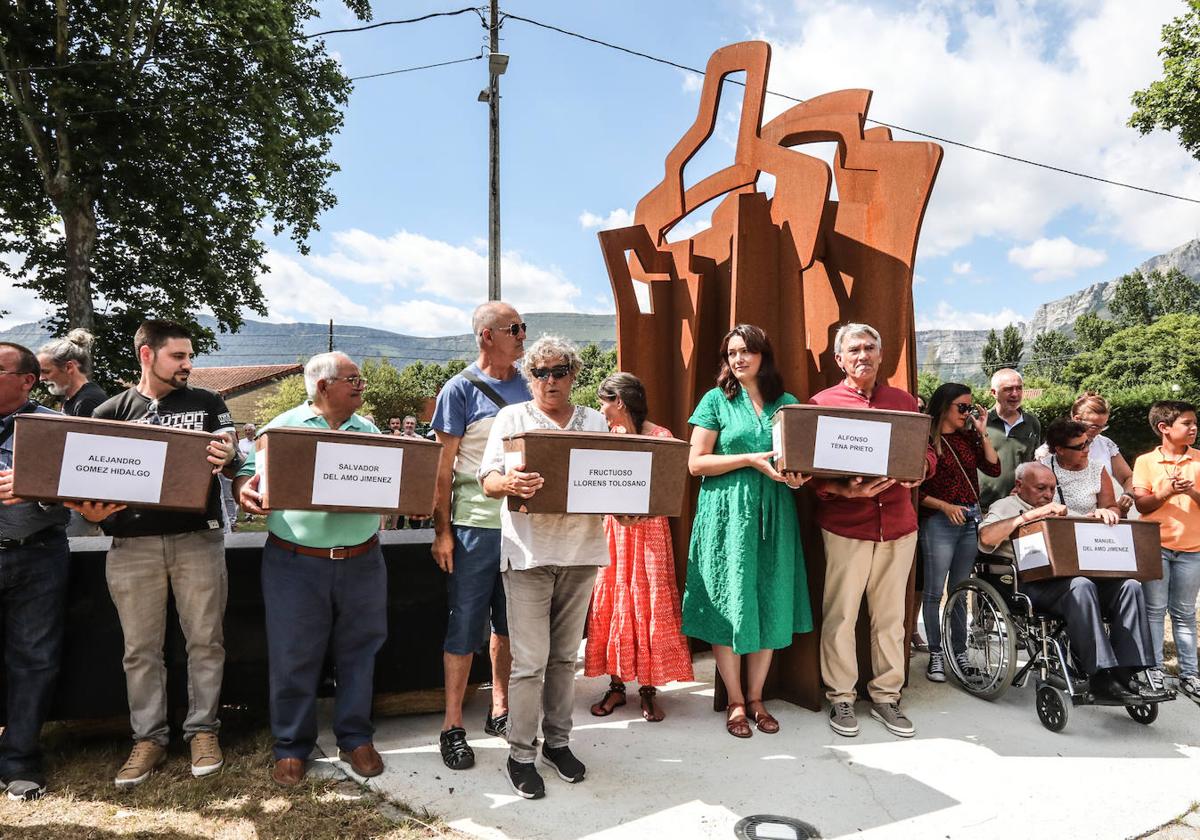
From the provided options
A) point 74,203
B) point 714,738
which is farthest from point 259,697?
point 74,203

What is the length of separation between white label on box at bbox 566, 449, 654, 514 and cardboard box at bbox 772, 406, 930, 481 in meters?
0.71

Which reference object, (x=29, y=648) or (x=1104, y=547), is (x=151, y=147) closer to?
(x=29, y=648)

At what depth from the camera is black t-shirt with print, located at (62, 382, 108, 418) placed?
392 cm

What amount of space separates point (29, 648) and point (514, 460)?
2134 millimetres

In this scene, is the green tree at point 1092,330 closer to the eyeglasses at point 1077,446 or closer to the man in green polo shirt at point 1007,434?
the man in green polo shirt at point 1007,434

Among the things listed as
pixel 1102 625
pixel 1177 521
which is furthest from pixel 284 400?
pixel 1102 625

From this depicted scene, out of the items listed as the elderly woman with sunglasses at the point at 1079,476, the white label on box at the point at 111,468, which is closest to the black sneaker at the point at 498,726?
the white label on box at the point at 111,468

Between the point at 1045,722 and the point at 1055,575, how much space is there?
72cm

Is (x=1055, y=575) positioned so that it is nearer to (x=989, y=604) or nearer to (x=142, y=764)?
(x=989, y=604)

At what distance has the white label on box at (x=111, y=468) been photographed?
8.16 ft

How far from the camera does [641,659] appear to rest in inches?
146

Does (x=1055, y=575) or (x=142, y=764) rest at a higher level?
(x=1055, y=575)

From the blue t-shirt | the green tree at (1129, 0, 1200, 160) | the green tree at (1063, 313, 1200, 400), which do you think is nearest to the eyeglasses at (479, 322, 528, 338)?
the blue t-shirt

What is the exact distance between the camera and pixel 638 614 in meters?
3.74
